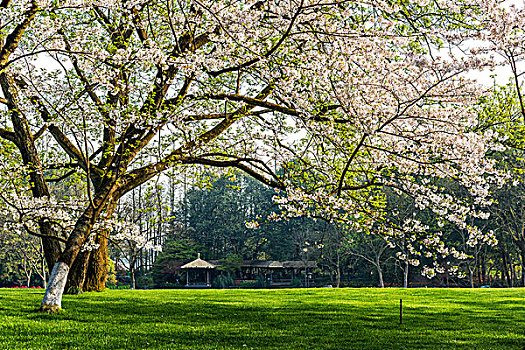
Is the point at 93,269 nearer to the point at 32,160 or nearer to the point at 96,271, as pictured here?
the point at 96,271

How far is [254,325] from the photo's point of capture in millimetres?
8602

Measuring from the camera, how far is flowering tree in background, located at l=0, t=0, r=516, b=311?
280 inches

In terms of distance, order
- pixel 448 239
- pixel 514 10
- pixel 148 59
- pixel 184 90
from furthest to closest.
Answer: pixel 448 239 → pixel 184 90 → pixel 148 59 → pixel 514 10

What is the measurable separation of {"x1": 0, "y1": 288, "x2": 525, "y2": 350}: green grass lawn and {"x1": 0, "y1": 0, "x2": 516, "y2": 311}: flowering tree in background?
125cm

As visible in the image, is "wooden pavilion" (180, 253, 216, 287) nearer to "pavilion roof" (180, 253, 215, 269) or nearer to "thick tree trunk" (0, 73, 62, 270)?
"pavilion roof" (180, 253, 215, 269)

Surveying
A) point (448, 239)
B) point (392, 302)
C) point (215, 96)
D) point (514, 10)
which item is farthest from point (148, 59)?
point (448, 239)

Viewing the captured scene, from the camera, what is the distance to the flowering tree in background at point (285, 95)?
23.4 ft

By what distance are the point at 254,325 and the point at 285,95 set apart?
4.41 meters

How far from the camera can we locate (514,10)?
16.2 feet

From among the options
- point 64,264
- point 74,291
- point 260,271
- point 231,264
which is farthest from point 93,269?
point 260,271

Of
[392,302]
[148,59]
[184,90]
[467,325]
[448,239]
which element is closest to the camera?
[148,59]

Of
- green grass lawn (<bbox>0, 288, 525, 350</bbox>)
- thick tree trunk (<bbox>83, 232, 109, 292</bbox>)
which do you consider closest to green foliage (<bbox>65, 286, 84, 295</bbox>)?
green grass lawn (<bbox>0, 288, 525, 350</bbox>)

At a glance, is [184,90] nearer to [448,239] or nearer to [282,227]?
[448,239]

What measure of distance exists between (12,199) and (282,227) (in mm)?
43978
